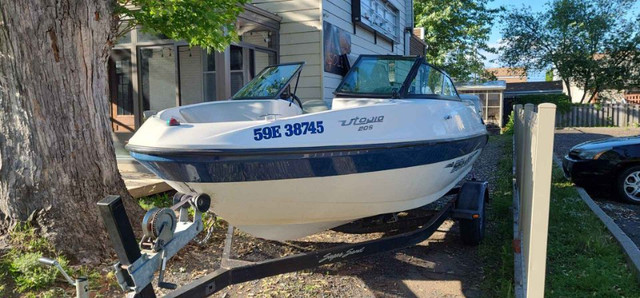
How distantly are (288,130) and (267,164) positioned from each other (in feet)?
0.86

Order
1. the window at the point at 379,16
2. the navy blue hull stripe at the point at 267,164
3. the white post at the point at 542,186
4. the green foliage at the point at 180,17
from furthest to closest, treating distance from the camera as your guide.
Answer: the window at the point at 379,16, the green foliage at the point at 180,17, the navy blue hull stripe at the point at 267,164, the white post at the point at 542,186

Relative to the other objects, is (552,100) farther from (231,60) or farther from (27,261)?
(27,261)

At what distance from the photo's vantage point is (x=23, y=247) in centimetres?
394

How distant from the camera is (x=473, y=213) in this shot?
15.2 ft

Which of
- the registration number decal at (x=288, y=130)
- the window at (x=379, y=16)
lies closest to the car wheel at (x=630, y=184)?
the registration number decal at (x=288, y=130)

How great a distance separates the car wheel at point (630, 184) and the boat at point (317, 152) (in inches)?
126

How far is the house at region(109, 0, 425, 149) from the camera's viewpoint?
28.3 ft

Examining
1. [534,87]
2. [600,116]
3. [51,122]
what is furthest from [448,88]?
[534,87]

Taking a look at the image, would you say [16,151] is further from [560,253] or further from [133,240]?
[560,253]

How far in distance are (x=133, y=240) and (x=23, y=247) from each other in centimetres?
206

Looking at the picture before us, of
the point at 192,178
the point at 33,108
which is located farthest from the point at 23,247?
the point at 192,178

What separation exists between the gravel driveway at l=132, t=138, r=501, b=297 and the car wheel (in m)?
2.94

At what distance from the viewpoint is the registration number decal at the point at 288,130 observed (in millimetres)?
3150

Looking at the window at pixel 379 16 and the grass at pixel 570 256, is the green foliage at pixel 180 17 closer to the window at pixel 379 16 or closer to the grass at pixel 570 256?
the grass at pixel 570 256
